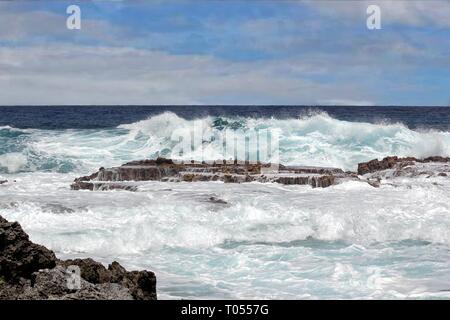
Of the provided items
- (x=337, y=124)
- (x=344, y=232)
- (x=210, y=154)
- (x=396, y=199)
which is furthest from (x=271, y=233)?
(x=337, y=124)

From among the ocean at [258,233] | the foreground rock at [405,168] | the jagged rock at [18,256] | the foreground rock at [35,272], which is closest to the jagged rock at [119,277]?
the foreground rock at [35,272]

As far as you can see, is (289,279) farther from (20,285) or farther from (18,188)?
(18,188)

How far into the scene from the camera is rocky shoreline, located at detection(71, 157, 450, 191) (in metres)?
19.6

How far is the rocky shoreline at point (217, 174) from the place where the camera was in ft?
64.4

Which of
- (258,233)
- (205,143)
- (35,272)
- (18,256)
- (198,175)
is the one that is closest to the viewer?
(35,272)

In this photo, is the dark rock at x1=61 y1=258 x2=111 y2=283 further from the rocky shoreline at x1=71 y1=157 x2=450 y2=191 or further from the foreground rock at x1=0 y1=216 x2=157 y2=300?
the rocky shoreline at x1=71 y1=157 x2=450 y2=191

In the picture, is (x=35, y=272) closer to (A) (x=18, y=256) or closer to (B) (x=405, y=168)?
(A) (x=18, y=256)

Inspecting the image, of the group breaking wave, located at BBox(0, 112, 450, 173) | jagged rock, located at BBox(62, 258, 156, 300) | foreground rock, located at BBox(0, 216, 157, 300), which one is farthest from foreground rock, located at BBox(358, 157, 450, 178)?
foreground rock, located at BBox(0, 216, 157, 300)

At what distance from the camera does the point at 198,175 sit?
2042 centimetres

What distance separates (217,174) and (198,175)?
1.79 feet

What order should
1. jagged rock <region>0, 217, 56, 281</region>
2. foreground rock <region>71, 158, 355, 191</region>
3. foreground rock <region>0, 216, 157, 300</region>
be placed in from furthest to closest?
foreground rock <region>71, 158, 355, 191</region> < jagged rock <region>0, 217, 56, 281</region> < foreground rock <region>0, 216, 157, 300</region>

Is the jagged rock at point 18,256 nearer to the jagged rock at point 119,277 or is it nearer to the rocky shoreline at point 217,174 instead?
the jagged rock at point 119,277

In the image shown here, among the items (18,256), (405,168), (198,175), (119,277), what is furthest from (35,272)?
(405,168)

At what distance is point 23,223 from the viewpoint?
13.8 m
